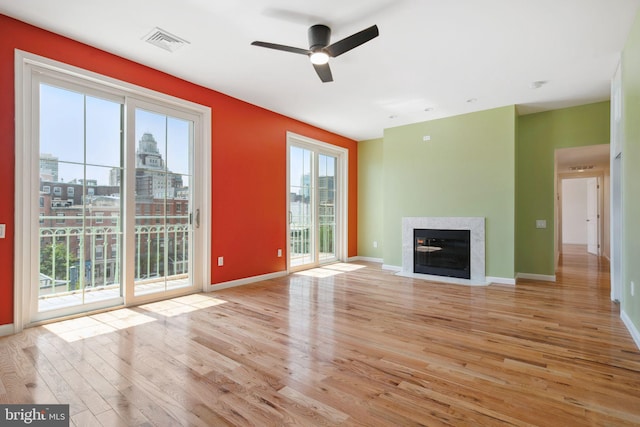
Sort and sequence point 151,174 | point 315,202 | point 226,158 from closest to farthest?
point 151,174 → point 226,158 → point 315,202

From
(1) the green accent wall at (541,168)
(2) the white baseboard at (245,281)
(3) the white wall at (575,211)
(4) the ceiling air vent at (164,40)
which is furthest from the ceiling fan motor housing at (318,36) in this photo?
(3) the white wall at (575,211)

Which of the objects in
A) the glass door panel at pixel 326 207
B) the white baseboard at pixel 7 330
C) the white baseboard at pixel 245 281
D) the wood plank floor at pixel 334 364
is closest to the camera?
the wood plank floor at pixel 334 364

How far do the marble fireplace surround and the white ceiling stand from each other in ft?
6.23

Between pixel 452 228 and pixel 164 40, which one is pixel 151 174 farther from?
pixel 452 228

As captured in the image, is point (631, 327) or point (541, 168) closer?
A: point (631, 327)

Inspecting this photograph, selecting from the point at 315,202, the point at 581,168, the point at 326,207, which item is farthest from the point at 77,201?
the point at 581,168

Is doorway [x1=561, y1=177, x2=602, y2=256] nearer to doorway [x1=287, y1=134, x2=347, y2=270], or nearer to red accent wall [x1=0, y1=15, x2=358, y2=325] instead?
doorway [x1=287, y1=134, x2=347, y2=270]

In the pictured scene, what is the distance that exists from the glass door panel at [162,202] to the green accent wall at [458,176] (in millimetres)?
3676

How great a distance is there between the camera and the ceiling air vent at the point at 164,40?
2.91m

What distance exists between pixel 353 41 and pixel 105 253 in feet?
11.1

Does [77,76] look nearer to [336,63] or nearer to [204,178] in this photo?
[204,178]

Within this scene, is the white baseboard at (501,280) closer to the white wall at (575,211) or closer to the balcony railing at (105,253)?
the balcony railing at (105,253)

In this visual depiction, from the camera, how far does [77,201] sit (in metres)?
3.20

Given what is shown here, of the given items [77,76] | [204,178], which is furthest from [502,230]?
[77,76]
